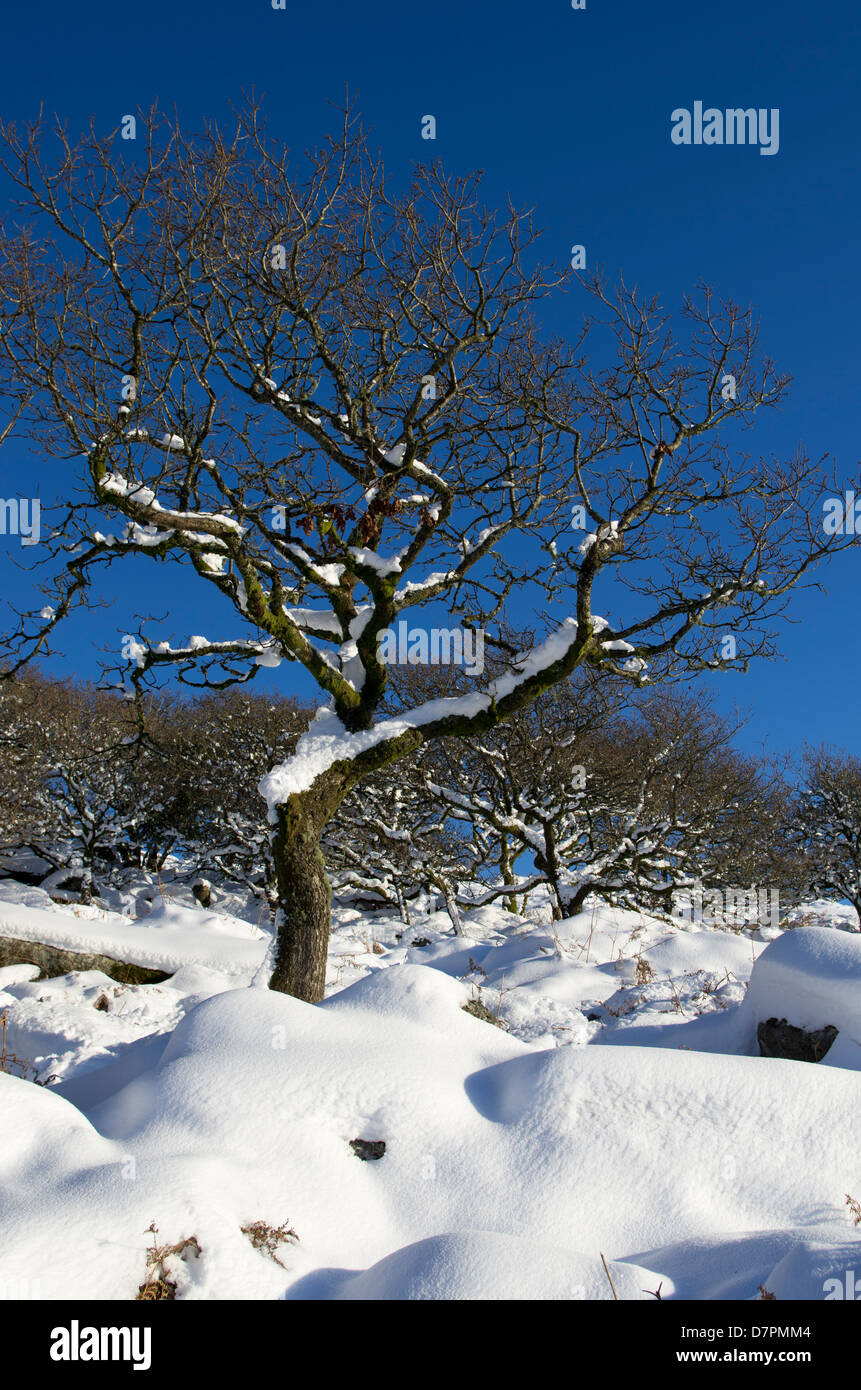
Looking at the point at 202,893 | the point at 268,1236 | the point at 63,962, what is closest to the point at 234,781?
the point at 202,893

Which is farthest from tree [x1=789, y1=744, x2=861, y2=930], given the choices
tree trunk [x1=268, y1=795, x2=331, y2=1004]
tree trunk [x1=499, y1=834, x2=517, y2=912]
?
tree trunk [x1=268, y1=795, x2=331, y2=1004]

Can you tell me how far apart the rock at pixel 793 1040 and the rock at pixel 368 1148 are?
2.77 metres

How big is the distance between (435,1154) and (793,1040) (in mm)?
2890

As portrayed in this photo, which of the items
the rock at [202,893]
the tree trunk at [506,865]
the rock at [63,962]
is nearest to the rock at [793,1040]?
the rock at [63,962]

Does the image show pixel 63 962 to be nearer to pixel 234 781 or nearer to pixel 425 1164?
pixel 425 1164

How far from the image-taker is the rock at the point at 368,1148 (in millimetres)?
3906

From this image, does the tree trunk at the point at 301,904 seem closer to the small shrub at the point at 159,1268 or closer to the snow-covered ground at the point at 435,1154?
the snow-covered ground at the point at 435,1154

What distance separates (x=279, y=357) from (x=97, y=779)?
738 inches

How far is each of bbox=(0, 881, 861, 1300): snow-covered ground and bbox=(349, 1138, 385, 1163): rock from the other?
2 centimetres

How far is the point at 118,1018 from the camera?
23.5 ft

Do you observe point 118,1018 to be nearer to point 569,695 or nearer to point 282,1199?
point 282,1199

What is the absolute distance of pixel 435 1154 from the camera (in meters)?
3.92

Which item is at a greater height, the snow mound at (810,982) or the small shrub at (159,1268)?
the snow mound at (810,982)

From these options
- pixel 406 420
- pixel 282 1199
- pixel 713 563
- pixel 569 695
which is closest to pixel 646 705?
pixel 569 695
